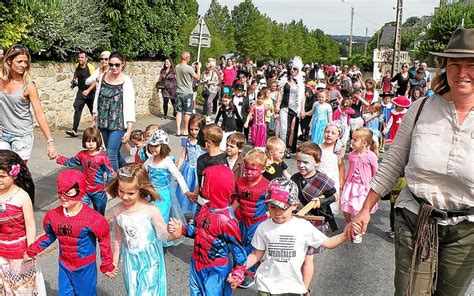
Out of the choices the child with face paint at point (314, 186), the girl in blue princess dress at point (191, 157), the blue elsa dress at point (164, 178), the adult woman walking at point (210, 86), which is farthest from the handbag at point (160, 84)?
the child with face paint at point (314, 186)

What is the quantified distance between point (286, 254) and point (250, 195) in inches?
50.9

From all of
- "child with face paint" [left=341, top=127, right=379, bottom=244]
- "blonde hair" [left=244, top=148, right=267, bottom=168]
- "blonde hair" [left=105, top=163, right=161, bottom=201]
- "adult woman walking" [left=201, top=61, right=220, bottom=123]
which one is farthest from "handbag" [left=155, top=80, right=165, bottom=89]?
"blonde hair" [left=105, top=163, right=161, bottom=201]

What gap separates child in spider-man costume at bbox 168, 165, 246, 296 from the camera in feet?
13.7

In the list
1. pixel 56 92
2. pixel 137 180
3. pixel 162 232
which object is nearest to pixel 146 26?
pixel 56 92

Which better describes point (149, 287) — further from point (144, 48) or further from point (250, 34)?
point (250, 34)

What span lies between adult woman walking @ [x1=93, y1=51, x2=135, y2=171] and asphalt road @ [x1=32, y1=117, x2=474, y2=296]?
142 centimetres

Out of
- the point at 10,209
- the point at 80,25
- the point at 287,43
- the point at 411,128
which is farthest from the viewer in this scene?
the point at 287,43

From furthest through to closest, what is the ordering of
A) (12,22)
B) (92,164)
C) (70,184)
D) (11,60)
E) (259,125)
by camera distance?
1. (259,125)
2. (12,22)
3. (92,164)
4. (11,60)
5. (70,184)

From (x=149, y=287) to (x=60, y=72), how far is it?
9570 mm

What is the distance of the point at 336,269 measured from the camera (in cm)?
582

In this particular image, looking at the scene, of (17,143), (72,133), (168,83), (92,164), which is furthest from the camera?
(168,83)

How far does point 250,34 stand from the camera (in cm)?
5009

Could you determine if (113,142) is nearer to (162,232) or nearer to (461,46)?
(162,232)

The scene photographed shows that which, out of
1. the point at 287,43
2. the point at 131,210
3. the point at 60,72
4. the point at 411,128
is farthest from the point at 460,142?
the point at 287,43
